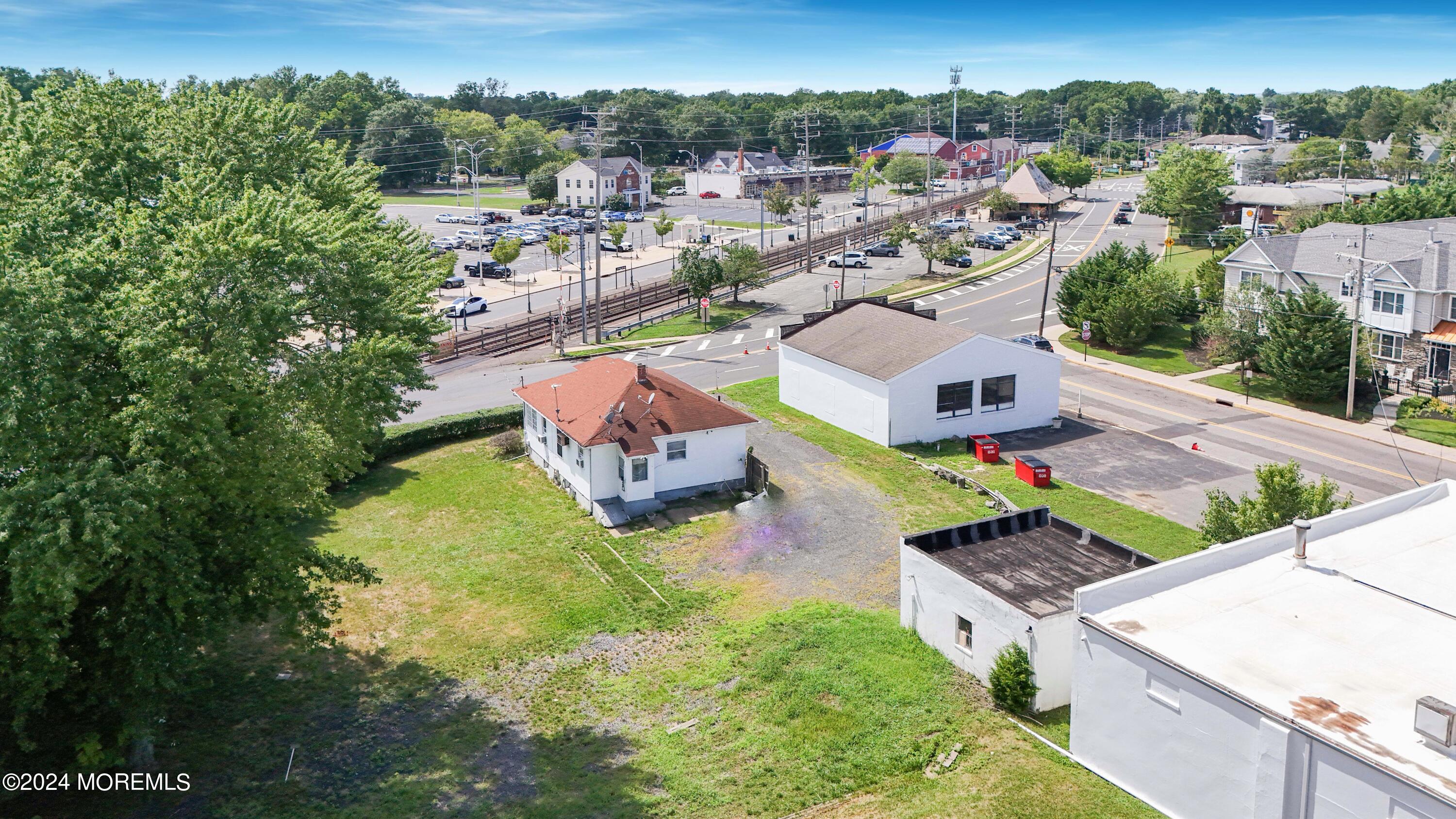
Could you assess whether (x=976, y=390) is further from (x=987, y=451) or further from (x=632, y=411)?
(x=632, y=411)

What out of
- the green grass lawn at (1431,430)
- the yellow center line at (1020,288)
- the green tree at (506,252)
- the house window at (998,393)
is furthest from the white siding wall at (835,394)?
the green tree at (506,252)

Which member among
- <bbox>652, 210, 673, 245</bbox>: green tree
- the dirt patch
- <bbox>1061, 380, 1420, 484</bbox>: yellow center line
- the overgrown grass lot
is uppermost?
<bbox>652, 210, 673, 245</bbox>: green tree

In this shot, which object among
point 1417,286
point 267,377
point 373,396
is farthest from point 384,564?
point 1417,286

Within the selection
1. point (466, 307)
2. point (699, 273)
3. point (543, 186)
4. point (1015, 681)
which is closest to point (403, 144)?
point (543, 186)

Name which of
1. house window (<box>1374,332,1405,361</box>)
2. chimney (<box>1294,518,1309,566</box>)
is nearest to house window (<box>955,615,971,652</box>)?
chimney (<box>1294,518,1309,566</box>)

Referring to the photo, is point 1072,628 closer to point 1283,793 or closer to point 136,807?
point 1283,793

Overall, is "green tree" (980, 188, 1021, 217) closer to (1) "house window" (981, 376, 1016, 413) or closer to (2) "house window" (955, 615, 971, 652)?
(1) "house window" (981, 376, 1016, 413)
